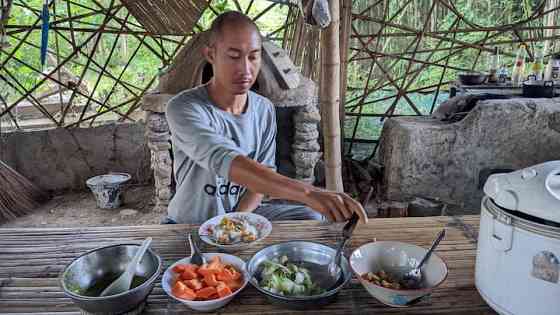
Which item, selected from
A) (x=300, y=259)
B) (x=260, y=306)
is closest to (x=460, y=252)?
(x=300, y=259)

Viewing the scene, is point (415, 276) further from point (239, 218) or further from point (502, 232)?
point (239, 218)

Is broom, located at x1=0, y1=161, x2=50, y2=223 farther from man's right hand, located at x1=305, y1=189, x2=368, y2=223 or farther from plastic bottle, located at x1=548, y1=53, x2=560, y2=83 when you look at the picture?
plastic bottle, located at x1=548, y1=53, x2=560, y2=83

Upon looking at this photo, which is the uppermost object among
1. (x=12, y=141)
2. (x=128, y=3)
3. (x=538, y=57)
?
(x=128, y=3)

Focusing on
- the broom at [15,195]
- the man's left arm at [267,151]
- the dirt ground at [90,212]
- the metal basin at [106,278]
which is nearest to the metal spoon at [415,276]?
the metal basin at [106,278]

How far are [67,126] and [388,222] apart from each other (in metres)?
4.08

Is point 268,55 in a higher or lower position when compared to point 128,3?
lower

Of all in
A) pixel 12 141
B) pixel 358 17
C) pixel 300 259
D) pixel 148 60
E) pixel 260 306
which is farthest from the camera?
pixel 148 60

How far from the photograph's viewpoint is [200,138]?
5.13 ft

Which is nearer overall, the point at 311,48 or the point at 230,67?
the point at 230,67

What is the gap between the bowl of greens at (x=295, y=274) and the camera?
1.01 meters

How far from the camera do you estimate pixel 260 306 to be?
3.47 feet

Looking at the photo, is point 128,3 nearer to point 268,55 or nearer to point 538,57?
point 268,55

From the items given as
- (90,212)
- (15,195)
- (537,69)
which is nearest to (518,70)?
(537,69)

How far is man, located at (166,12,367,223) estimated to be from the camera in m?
1.45
